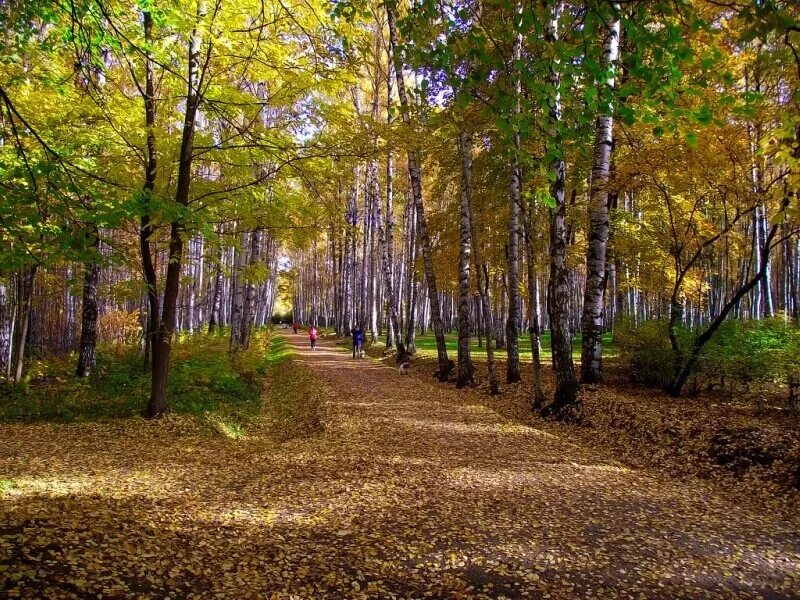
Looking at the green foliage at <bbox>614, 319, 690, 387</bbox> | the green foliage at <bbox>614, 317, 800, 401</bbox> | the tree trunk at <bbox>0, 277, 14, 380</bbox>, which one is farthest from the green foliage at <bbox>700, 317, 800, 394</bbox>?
the tree trunk at <bbox>0, 277, 14, 380</bbox>

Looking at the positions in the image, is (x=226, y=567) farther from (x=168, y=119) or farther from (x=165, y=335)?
(x=168, y=119)

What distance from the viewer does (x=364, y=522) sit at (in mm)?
4613

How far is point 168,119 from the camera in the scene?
9.48 meters

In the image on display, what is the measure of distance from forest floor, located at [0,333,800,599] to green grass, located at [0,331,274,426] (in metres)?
0.87

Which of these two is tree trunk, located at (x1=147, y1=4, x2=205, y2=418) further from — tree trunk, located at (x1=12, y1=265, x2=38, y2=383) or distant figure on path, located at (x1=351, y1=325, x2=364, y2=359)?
distant figure on path, located at (x1=351, y1=325, x2=364, y2=359)

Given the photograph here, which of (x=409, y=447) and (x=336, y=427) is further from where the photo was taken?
(x=336, y=427)

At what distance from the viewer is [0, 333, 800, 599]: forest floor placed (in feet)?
11.5

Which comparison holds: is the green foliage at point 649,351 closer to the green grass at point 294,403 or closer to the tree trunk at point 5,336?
the green grass at point 294,403

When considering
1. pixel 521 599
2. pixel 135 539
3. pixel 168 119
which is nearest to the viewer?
pixel 521 599

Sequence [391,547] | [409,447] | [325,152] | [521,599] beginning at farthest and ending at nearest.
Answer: [325,152], [409,447], [391,547], [521,599]

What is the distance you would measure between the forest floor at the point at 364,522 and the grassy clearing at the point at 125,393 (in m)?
0.78

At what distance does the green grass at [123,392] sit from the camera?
28.7ft

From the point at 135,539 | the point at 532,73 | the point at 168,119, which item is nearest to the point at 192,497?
the point at 135,539

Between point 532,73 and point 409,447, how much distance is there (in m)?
5.56
